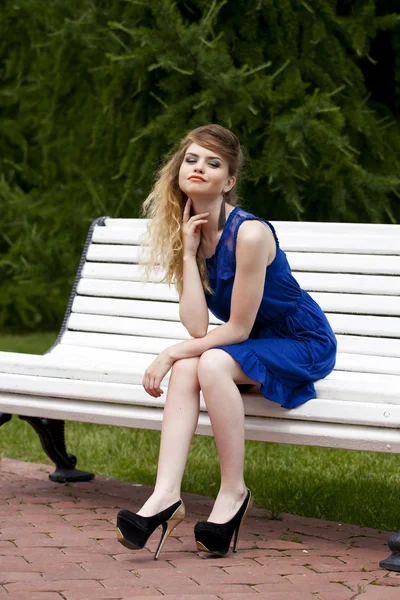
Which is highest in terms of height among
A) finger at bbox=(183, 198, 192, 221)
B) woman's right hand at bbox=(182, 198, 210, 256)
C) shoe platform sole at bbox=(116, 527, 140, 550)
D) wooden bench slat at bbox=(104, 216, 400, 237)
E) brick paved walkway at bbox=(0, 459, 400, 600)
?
wooden bench slat at bbox=(104, 216, 400, 237)

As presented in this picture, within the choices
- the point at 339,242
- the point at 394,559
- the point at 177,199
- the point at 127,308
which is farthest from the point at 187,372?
the point at 127,308

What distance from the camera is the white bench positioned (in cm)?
320

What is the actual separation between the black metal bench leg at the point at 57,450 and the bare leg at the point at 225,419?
1.43 meters

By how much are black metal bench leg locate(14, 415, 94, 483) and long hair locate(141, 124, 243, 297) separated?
117 cm

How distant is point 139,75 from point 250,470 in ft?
9.83

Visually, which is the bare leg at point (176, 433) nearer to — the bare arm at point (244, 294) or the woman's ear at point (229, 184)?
the bare arm at point (244, 294)

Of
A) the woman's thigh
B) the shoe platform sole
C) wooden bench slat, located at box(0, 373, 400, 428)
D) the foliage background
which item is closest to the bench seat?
wooden bench slat, located at box(0, 373, 400, 428)

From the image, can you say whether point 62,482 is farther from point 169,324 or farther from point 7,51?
point 7,51

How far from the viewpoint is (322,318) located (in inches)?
140

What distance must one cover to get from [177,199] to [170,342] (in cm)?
102

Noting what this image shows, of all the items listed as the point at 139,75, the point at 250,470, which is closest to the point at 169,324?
the point at 250,470

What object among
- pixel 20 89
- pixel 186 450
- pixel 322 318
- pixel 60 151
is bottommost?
pixel 186 450

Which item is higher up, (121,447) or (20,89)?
(20,89)

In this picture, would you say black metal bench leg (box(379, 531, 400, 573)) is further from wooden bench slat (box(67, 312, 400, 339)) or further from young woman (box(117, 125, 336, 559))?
wooden bench slat (box(67, 312, 400, 339))
